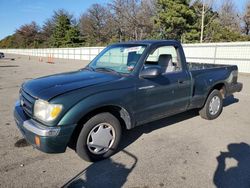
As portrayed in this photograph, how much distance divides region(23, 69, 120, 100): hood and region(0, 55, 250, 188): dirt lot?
1.10m

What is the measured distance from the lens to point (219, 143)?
4434mm

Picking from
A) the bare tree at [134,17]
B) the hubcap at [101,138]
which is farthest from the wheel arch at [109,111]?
the bare tree at [134,17]

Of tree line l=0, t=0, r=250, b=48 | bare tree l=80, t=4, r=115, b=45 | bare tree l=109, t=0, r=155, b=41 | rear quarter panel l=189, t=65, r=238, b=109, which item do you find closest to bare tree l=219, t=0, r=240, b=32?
tree line l=0, t=0, r=250, b=48

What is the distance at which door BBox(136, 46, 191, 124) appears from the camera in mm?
4078

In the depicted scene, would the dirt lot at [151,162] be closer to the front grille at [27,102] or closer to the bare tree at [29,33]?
the front grille at [27,102]

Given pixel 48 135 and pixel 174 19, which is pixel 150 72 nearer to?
pixel 48 135

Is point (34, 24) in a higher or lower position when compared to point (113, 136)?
higher

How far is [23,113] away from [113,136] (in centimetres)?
147

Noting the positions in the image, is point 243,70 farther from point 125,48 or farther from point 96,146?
point 96,146

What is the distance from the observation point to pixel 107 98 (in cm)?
354

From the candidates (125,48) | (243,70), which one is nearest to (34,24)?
(243,70)

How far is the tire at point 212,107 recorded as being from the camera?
5645mm

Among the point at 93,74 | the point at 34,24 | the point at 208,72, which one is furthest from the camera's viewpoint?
the point at 34,24

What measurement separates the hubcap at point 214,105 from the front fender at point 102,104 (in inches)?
104
